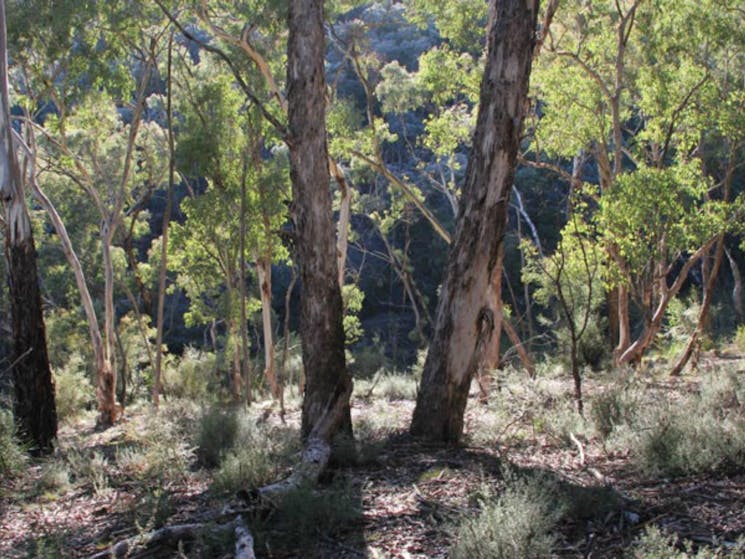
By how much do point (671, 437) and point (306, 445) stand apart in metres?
2.54

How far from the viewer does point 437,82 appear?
43.4ft

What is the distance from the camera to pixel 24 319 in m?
7.39

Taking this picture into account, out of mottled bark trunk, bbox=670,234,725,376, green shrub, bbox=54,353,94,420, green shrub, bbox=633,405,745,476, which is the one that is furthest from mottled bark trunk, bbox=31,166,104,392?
mottled bark trunk, bbox=670,234,725,376

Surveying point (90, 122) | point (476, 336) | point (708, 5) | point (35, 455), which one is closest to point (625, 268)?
point (708, 5)

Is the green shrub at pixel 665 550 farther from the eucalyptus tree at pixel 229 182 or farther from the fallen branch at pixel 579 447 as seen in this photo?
the eucalyptus tree at pixel 229 182

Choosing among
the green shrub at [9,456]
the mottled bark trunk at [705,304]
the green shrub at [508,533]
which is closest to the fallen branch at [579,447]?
the green shrub at [508,533]

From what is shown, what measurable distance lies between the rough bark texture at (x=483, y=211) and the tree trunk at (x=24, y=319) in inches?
163

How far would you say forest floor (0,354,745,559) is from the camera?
3.68m

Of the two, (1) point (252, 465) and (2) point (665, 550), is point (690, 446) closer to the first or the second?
(2) point (665, 550)

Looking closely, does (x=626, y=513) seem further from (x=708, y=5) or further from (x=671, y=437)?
(x=708, y=5)

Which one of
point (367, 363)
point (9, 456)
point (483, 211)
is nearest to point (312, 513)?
point (483, 211)

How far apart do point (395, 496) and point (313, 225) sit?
7.49 ft

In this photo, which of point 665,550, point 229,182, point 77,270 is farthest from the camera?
point 229,182

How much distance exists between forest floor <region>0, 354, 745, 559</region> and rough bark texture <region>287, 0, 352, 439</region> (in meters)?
0.62
